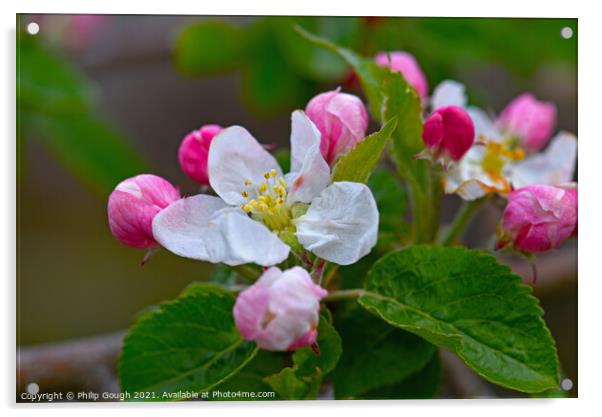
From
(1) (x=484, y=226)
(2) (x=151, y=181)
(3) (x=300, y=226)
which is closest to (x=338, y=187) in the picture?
(3) (x=300, y=226)

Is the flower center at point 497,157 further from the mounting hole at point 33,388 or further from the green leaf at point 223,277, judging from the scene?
the mounting hole at point 33,388

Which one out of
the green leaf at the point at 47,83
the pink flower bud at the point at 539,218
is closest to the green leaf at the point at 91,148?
the green leaf at the point at 47,83

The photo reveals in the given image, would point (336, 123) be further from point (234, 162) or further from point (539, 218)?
point (539, 218)

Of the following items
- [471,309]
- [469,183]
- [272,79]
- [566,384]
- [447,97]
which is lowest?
[566,384]

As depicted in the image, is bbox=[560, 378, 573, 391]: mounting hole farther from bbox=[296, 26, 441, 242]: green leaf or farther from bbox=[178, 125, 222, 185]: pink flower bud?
bbox=[178, 125, 222, 185]: pink flower bud

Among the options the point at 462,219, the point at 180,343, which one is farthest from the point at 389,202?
the point at 180,343

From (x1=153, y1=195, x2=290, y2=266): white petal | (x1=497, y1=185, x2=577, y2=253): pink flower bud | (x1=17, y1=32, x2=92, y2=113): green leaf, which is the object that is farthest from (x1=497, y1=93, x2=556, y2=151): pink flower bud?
(x1=17, y1=32, x2=92, y2=113): green leaf
